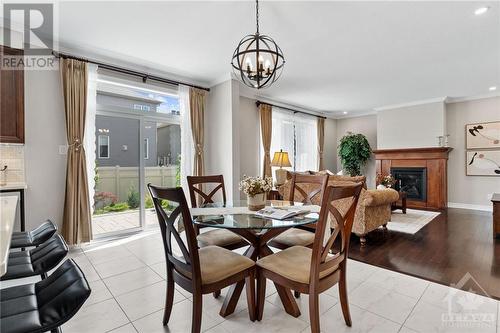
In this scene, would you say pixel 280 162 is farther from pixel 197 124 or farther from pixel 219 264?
pixel 219 264

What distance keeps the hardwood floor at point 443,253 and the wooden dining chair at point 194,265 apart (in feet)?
6.16

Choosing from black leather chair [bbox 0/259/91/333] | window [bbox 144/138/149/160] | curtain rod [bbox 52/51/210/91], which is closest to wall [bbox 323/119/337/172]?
curtain rod [bbox 52/51/210/91]

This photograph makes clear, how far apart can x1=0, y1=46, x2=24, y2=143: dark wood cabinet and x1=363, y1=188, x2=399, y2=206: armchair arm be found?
4.22 meters

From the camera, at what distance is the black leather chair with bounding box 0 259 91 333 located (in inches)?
37.4

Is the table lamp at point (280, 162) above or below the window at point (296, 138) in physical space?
below

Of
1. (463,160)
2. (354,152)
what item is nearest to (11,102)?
(354,152)

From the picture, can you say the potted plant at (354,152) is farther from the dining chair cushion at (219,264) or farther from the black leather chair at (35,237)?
the black leather chair at (35,237)

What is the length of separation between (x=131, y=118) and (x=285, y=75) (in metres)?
2.67

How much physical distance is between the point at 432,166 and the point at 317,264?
612 centimetres

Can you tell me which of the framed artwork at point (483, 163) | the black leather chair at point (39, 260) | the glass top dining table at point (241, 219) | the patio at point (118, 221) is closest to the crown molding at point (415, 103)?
the framed artwork at point (483, 163)

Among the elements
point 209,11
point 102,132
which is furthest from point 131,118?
point 209,11

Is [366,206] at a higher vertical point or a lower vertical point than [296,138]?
lower

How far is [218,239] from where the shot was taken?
228cm

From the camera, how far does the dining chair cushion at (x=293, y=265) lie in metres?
1.59
